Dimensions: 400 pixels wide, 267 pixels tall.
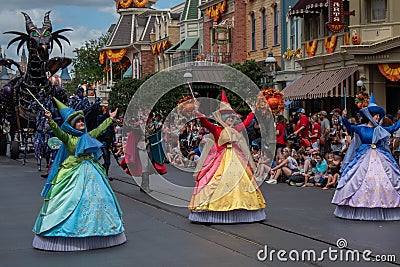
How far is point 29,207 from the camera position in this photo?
13.0 meters

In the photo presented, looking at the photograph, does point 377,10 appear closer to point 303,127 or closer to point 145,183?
point 303,127

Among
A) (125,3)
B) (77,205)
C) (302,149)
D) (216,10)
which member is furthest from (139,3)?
(77,205)

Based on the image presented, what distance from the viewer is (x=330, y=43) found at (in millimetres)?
26547

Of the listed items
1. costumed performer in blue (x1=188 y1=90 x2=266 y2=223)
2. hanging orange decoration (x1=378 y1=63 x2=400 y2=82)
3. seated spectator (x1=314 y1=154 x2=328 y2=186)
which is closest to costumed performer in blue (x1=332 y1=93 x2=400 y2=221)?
costumed performer in blue (x1=188 y1=90 x2=266 y2=223)

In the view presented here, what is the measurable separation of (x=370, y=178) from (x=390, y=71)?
13.1 m

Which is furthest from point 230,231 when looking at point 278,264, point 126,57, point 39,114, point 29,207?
point 126,57

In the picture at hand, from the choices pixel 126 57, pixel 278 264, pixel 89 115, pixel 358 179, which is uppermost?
pixel 126 57

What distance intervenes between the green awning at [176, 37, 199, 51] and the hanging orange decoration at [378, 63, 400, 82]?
23.8 meters

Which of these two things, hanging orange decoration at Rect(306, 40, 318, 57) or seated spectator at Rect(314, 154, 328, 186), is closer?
seated spectator at Rect(314, 154, 328, 186)

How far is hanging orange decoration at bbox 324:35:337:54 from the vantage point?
26.3 metres

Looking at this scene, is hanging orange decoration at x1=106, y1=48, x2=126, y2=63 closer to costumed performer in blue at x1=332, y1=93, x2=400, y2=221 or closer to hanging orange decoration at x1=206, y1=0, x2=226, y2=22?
hanging orange decoration at x1=206, y1=0, x2=226, y2=22

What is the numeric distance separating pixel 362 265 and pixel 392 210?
317 centimetres

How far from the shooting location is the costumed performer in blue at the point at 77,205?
28.4 feet

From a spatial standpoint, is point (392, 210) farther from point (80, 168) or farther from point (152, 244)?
point (80, 168)
